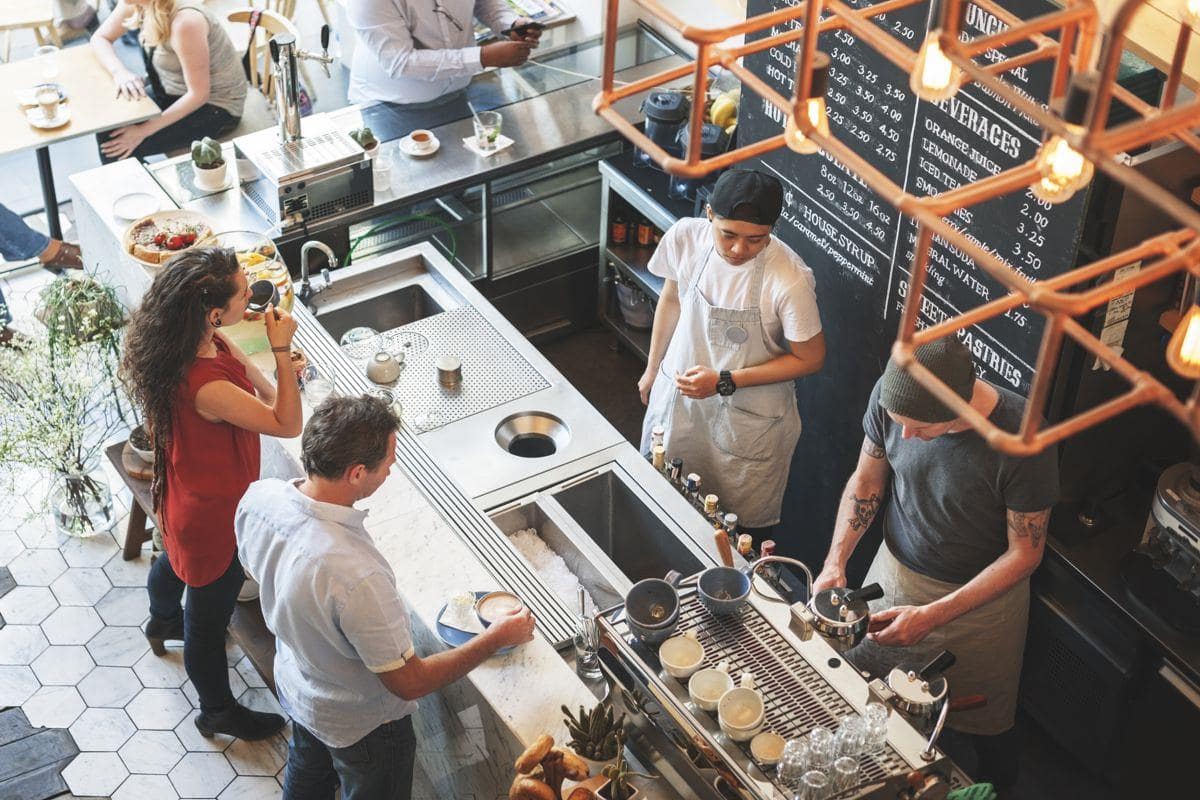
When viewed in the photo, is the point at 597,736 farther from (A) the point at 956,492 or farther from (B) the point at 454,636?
(A) the point at 956,492

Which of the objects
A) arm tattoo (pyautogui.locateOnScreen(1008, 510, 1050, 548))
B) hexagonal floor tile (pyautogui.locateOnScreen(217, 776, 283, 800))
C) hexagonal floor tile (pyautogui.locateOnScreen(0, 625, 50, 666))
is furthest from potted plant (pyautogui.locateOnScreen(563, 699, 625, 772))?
hexagonal floor tile (pyautogui.locateOnScreen(0, 625, 50, 666))

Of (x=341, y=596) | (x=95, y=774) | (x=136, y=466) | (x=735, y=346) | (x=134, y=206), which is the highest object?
(x=341, y=596)

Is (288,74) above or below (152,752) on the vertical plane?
above

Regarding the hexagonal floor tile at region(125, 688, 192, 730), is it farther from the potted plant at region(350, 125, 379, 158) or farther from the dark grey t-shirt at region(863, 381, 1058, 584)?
the dark grey t-shirt at region(863, 381, 1058, 584)

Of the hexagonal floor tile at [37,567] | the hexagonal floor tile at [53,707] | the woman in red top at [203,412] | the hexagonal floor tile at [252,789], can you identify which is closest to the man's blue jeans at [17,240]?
the hexagonal floor tile at [37,567]

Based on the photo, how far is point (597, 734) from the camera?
3064 millimetres

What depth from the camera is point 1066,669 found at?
429 cm

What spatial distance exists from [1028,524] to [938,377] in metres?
0.52

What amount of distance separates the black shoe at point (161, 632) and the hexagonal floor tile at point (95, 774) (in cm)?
43

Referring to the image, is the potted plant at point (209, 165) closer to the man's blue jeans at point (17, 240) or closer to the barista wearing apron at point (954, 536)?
the man's blue jeans at point (17, 240)

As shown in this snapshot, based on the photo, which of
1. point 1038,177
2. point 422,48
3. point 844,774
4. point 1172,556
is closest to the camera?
point 1038,177

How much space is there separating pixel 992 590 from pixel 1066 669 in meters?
0.89

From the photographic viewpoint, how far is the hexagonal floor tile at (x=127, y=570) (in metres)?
4.98

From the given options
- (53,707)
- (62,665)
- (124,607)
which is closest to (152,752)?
(53,707)
